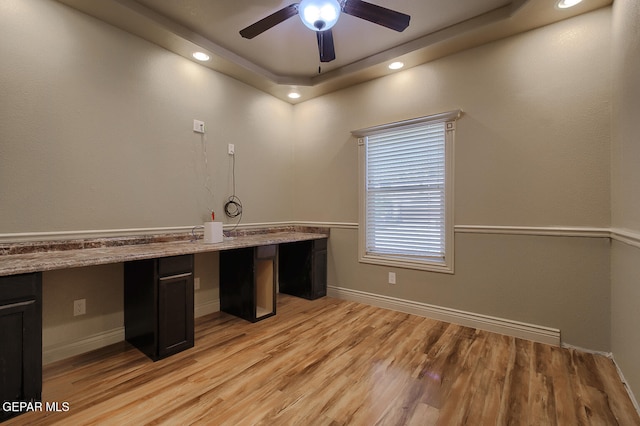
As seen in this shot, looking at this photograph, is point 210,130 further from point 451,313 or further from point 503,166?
point 451,313

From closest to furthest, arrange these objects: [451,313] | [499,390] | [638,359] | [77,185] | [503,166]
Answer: [638,359], [499,390], [77,185], [503,166], [451,313]

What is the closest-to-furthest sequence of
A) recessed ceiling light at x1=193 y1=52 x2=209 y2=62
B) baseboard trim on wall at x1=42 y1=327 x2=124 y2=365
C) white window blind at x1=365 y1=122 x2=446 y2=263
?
1. baseboard trim on wall at x1=42 y1=327 x2=124 y2=365
2. recessed ceiling light at x1=193 y1=52 x2=209 y2=62
3. white window blind at x1=365 y1=122 x2=446 y2=263

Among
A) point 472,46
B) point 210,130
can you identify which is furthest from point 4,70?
point 472,46

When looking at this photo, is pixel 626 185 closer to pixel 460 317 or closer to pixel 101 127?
pixel 460 317

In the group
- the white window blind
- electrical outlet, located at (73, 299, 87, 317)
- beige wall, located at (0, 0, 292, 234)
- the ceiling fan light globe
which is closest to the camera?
the ceiling fan light globe

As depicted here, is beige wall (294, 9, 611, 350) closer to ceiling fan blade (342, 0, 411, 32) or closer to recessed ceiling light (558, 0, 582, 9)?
recessed ceiling light (558, 0, 582, 9)

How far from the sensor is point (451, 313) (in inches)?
112

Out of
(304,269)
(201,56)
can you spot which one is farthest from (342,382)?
(201,56)

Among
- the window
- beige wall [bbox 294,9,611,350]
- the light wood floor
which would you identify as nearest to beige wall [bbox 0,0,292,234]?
the light wood floor

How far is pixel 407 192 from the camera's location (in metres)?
3.13

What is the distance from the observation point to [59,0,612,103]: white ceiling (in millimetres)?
2273

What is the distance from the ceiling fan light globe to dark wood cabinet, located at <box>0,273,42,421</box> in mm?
2232

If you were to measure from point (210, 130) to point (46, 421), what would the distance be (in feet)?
8.40

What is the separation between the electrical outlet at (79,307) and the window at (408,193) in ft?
8.72
